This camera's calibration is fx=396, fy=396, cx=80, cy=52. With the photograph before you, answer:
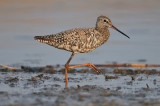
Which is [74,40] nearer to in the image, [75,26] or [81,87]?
[81,87]

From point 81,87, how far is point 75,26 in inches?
320

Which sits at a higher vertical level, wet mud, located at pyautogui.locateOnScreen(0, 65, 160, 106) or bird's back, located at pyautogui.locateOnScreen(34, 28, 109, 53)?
bird's back, located at pyautogui.locateOnScreen(34, 28, 109, 53)

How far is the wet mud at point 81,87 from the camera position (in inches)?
270

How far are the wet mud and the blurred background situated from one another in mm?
1803

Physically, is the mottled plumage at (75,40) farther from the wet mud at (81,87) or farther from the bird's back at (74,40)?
the wet mud at (81,87)

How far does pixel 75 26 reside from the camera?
1623 cm

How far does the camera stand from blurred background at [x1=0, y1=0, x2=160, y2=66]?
13.1 m

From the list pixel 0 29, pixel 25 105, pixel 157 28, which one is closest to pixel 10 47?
pixel 0 29

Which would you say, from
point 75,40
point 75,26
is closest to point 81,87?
point 75,40

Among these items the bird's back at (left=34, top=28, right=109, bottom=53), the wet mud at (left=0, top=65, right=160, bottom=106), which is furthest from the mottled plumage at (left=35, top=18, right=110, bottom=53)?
the wet mud at (left=0, top=65, right=160, bottom=106)

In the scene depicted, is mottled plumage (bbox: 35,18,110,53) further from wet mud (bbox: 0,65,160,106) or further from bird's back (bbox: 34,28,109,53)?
wet mud (bbox: 0,65,160,106)

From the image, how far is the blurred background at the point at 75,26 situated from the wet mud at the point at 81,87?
180 centimetres

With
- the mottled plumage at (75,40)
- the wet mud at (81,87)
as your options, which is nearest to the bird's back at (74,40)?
the mottled plumage at (75,40)

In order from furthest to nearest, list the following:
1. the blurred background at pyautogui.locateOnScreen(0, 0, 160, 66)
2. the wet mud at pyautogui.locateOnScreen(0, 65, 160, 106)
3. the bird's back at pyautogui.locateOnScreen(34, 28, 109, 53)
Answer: the blurred background at pyautogui.locateOnScreen(0, 0, 160, 66) → the bird's back at pyautogui.locateOnScreen(34, 28, 109, 53) → the wet mud at pyautogui.locateOnScreen(0, 65, 160, 106)
